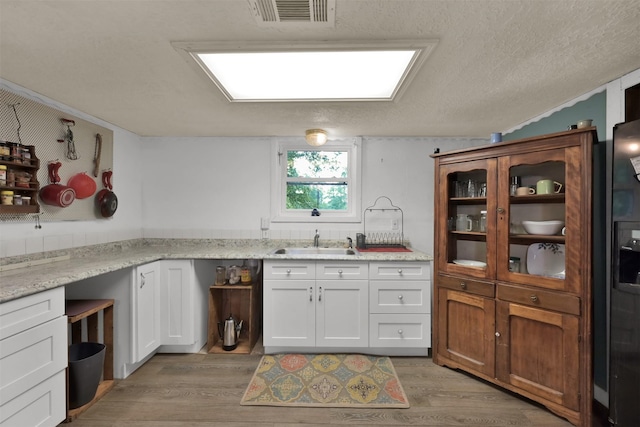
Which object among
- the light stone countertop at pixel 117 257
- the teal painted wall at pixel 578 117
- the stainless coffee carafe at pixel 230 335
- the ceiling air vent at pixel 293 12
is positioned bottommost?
the stainless coffee carafe at pixel 230 335

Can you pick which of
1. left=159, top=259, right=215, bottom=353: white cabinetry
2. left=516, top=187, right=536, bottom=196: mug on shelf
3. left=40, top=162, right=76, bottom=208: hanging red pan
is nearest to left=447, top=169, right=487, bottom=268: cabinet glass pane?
left=516, top=187, right=536, bottom=196: mug on shelf

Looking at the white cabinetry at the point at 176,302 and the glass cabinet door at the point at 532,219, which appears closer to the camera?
the glass cabinet door at the point at 532,219

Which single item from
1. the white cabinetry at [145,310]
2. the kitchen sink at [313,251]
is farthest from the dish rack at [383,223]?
the white cabinetry at [145,310]

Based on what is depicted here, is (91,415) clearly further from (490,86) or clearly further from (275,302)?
(490,86)

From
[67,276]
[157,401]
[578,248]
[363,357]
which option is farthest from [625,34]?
[157,401]

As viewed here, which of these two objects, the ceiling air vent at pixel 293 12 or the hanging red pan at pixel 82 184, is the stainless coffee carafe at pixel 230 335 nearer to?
the hanging red pan at pixel 82 184

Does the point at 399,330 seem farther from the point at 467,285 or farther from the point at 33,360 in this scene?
the point at 33,360

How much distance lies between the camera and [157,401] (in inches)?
74.1

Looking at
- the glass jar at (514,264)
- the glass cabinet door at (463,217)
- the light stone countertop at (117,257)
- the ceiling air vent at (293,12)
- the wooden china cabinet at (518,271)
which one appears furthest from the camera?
the glass cabinet door at (463,217)

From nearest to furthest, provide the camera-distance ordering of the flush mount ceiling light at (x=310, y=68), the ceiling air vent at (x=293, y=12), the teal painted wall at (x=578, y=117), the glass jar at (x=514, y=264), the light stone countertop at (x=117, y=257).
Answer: the ceiling air vent at (x=293, y=12) < the flush mount ceiling light at (x=310, y=68) < the light stone countertop at (x=117, y=257) < the teal painted wall at (x=578, y=117) < the glass jar at (x=514, y=264)

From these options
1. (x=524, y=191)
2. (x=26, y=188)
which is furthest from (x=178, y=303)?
(x=524, y=191)

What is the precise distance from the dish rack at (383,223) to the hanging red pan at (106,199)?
2.50m

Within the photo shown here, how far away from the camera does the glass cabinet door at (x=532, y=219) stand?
6.10 ft

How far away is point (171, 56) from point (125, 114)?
125cm
